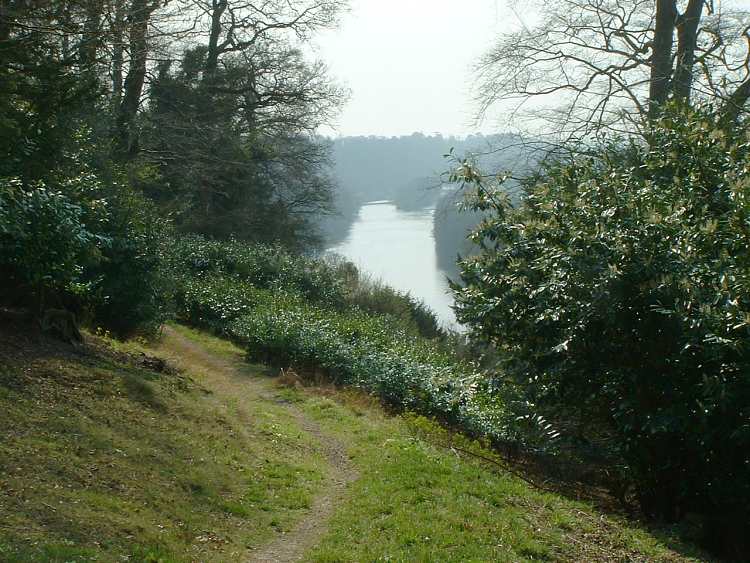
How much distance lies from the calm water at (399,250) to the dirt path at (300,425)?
18.5m

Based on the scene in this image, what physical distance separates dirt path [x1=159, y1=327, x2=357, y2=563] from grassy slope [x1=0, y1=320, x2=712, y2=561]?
17 centimetres

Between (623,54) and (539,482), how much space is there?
39.4 ft

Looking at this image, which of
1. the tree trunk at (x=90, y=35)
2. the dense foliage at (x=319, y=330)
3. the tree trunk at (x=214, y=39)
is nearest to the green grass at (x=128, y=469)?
the dense foliage at (x=319, y=330)

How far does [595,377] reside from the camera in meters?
8.75

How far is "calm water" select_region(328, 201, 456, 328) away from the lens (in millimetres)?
39906

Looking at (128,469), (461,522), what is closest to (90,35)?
(128,469)

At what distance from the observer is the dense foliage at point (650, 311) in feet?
24.3

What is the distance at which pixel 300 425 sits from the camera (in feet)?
41.1

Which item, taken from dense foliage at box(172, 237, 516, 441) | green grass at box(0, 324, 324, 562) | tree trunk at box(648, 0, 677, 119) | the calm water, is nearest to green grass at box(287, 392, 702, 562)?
green grass at box(0, 324, 324, 562)

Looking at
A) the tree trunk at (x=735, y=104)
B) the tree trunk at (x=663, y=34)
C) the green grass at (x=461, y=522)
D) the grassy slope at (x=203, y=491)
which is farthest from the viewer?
the tree trunk at (x=663, y=34)

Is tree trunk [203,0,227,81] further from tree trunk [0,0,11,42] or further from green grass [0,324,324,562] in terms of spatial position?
green grass [0,324,324,562]

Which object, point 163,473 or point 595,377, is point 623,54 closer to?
point 595,377

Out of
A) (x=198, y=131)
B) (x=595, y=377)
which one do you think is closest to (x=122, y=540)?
(x=595, y=377)

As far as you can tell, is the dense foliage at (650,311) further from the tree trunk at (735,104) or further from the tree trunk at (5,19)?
the tree trunk at (5,19)
